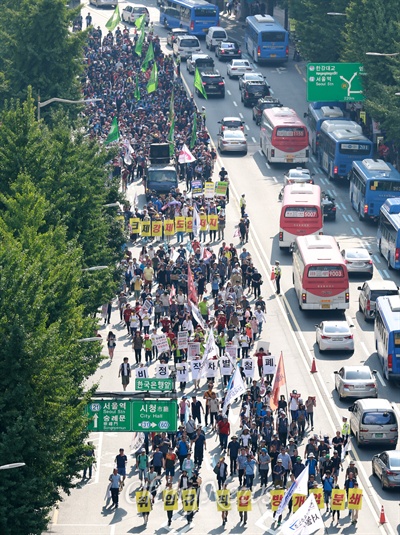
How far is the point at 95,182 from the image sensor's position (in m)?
68.9

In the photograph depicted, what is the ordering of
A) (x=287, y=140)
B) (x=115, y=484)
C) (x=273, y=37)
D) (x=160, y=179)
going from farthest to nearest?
(x=273, y=37) → (x=287, y=140) → (x=160, y=179) → (x=115, y=484)

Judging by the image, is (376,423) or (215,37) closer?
(376,423)

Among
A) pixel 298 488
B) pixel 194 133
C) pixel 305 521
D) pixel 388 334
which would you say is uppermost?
pixel 305 521

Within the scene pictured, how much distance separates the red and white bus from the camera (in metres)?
95.6

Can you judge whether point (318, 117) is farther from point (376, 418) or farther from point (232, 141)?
point (376, 418)

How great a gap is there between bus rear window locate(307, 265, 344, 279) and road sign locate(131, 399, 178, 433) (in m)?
18.6

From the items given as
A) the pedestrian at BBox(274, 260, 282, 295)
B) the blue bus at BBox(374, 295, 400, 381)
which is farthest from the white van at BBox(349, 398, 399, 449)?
the pedestrian at BBox(274, 260, 282, 295)

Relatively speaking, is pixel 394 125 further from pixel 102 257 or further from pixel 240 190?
pixel 102 257

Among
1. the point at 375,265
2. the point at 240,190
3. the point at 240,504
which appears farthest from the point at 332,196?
the point at 240,504

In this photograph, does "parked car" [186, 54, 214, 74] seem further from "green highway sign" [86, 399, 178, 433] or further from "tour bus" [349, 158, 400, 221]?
"green highway sign" [86, 399, 178, 433]

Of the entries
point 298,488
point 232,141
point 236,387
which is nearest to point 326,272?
point 236,387

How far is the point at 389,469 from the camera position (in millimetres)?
52781

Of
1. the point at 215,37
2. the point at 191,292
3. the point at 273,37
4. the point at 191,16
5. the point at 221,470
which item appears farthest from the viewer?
the point at 191,16

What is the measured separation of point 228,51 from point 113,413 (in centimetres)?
7650
